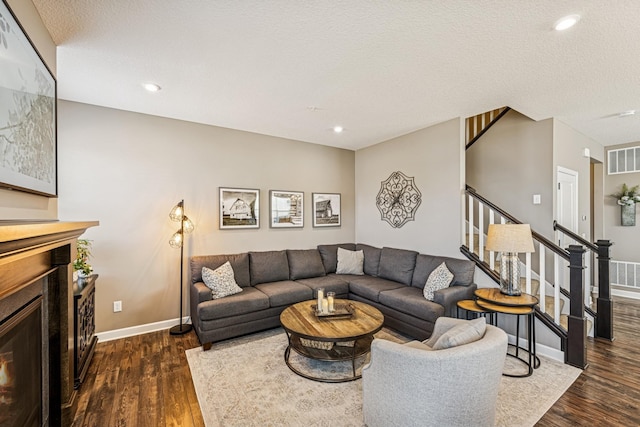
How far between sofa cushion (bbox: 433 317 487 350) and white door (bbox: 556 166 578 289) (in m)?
3.03

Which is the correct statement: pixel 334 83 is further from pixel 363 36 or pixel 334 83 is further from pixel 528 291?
pixel 528 291

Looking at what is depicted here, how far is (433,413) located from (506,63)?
2.73 m

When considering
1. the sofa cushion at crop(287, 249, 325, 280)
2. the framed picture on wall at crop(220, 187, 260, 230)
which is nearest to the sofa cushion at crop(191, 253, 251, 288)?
the framed picture on wall at crop(220, 187, 260, 230)

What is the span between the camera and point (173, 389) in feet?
8.05

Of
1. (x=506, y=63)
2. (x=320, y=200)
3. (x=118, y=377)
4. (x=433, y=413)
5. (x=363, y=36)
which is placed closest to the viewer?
(x=433, y=413)

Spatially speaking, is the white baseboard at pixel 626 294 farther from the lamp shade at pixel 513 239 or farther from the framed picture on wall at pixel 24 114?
the framed picture on wall at pixel 24 114

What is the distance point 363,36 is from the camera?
6.83 feet

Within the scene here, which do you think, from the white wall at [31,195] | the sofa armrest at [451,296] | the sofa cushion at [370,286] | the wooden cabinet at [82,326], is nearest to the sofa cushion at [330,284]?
the sofa cushion at [370,286]

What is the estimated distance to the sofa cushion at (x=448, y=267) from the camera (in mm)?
3504

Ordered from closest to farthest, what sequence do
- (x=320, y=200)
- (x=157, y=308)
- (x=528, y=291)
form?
(x=528, y=291) < (x=157, y=308) < (x=320, y=200)

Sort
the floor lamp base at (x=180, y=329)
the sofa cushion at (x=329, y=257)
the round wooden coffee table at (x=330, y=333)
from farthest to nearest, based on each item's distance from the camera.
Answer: the sofa cushion at (x=329, y=257), the floor lamp base at (x=180, y=329), the round wooden coffee table at (x=330, y=333)

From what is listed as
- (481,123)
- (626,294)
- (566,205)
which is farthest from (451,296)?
(626,294)

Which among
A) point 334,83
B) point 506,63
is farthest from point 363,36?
point 506,63

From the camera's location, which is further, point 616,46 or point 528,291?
point 528,291
